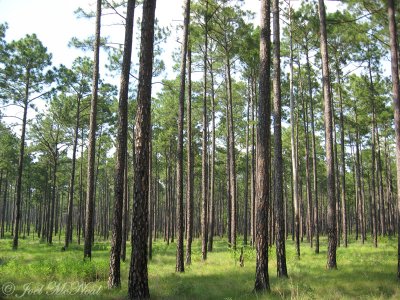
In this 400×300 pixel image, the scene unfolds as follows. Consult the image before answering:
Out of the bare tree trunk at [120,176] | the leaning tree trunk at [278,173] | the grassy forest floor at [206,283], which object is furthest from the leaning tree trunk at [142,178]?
the leaning tree trunk at [278,173]

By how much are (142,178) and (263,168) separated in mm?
3407

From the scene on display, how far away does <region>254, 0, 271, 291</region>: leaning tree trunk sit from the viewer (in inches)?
345

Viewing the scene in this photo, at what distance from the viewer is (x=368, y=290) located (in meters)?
8.70

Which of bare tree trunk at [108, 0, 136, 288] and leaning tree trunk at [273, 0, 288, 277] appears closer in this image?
bare tree trunk at [108, 0, 136, 288]

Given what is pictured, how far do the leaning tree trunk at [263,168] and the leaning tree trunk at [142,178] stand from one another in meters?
3.04

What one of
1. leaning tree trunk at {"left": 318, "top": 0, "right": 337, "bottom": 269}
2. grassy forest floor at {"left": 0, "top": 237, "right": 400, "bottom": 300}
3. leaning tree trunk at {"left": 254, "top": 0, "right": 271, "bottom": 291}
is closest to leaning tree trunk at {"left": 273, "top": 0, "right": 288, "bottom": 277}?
grassy forest floor at {"left": 0, "top": 237, "right": 400, "bottom": 300}

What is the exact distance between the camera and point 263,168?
912cm

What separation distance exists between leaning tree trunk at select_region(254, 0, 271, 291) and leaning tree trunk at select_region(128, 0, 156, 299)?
304 cm

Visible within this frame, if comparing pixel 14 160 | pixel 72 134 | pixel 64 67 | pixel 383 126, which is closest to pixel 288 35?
pixel 64 67

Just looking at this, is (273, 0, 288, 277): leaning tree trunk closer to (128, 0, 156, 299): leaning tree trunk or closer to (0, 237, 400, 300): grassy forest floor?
(0, 237, 400, 300): grassy forest floor

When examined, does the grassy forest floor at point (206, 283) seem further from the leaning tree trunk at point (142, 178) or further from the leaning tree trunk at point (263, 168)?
the leaning tree trunk at point (142, 178)

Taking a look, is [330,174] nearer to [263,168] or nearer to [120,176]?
[263,168]

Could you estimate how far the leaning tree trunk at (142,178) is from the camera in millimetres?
7590

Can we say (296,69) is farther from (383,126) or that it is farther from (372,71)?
(383,126)
